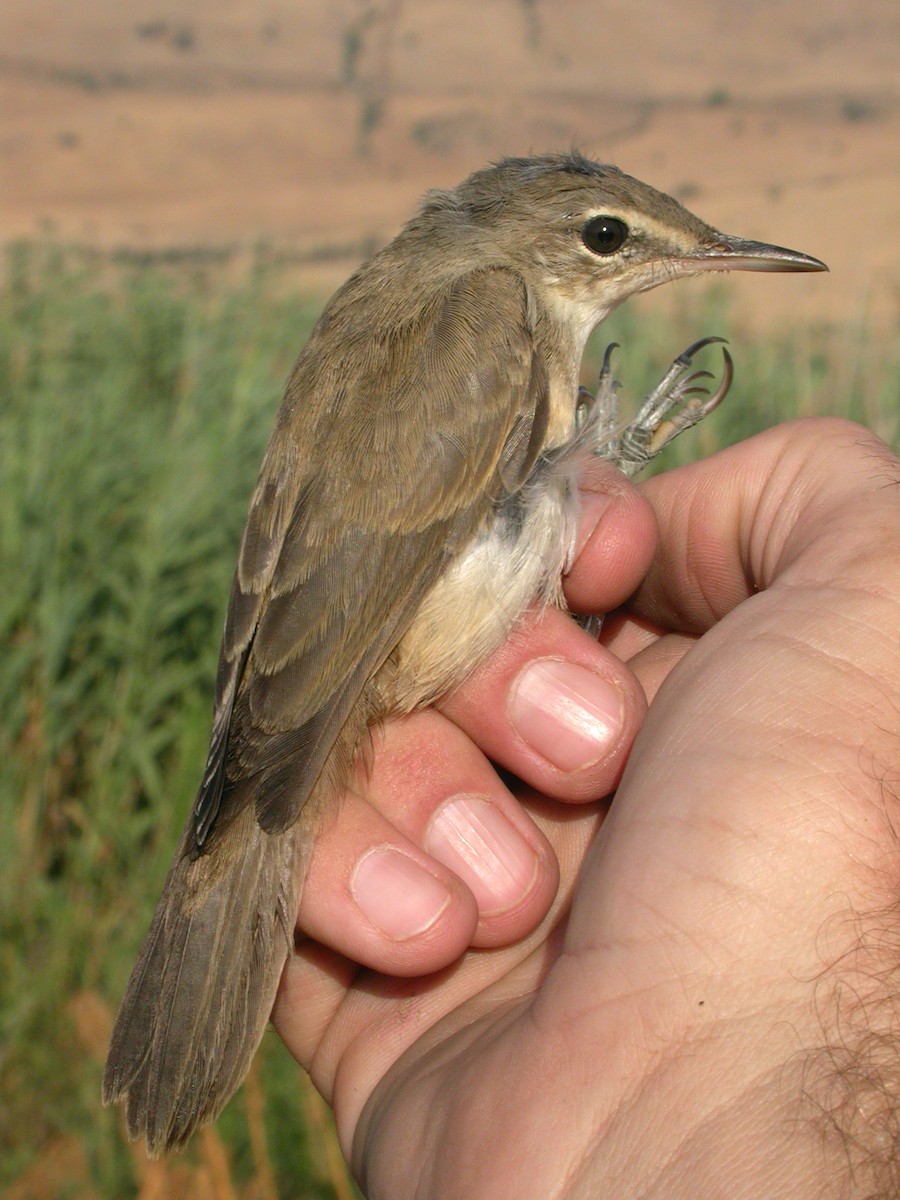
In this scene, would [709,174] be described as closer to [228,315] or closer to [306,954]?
Answer: [228,315]

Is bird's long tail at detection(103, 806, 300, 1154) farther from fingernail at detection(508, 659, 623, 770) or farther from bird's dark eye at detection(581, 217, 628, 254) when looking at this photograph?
bird's dark eye at detection(581, 217, 628, 254)

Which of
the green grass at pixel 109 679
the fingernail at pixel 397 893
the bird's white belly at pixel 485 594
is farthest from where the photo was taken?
the green grass at pixel 109 679

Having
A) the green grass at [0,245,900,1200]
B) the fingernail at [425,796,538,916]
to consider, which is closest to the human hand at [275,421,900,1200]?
the fingernail at [425,796,538,916]

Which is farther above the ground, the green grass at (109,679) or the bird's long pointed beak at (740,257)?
the bird's long pointed beak at (740,257)

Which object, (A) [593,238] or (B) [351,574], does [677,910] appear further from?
(A) [593,238]

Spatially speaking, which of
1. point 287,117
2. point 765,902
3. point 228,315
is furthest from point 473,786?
point 287,117

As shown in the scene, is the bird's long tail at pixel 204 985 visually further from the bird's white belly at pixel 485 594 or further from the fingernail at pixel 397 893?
the bird's white belly at pixel 485 594

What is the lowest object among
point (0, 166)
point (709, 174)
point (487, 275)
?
point (0, 166)

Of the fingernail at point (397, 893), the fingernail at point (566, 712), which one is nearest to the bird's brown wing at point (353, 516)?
the fingernail at point (397, 893)
